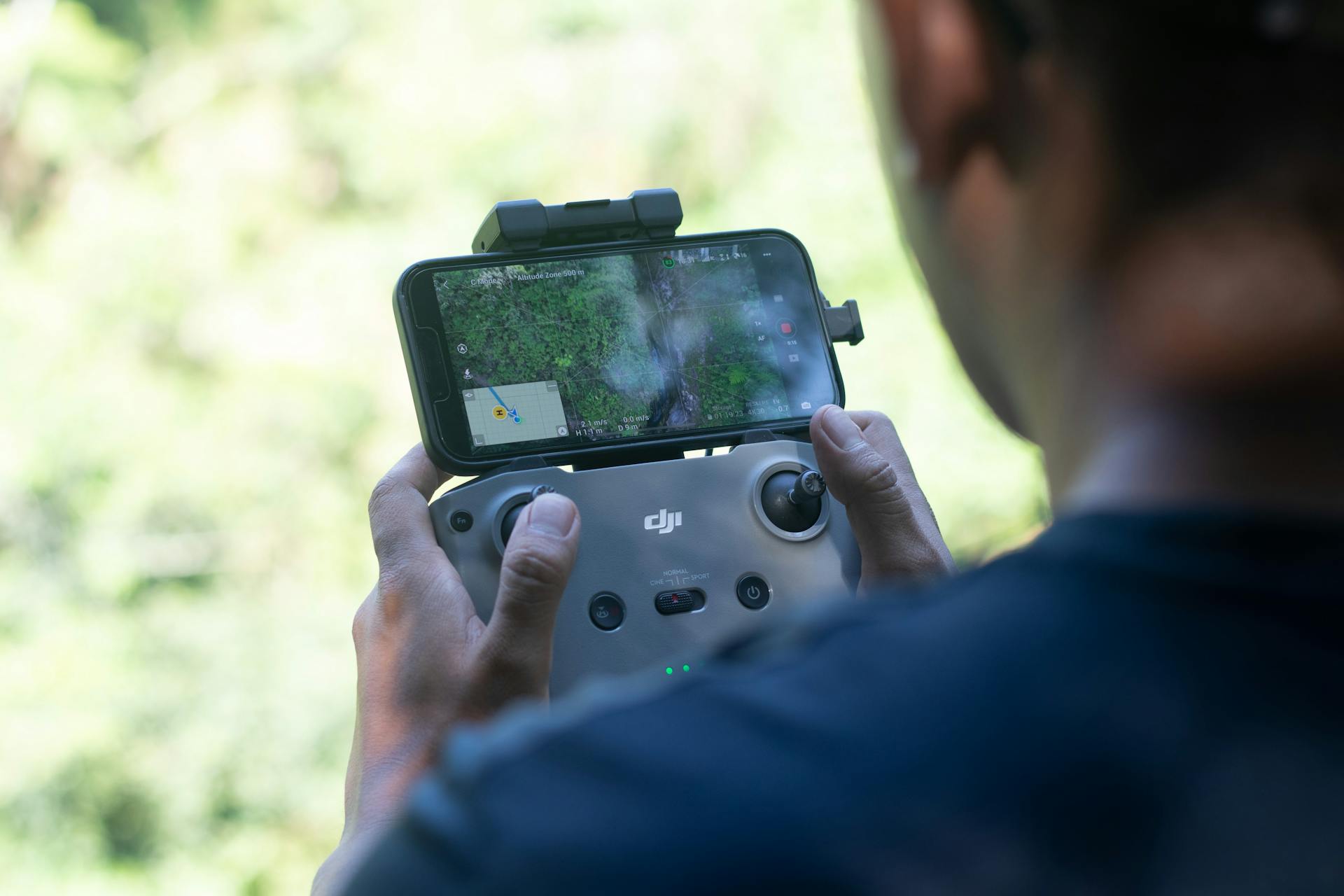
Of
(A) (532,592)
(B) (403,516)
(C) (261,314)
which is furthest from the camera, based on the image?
(C) (261,314)

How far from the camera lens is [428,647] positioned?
78cm

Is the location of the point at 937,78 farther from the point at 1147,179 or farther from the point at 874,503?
the point at 874,503

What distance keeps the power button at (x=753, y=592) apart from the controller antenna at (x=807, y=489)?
0.20 ft

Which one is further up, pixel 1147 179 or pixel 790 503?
pixel 1147 179

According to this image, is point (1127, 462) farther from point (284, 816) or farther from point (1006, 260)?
point (284, 816)

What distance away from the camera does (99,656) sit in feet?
14.4

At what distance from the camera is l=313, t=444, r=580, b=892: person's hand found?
732 millimetres

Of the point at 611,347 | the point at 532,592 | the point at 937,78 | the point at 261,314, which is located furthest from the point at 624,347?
the point at 261,314

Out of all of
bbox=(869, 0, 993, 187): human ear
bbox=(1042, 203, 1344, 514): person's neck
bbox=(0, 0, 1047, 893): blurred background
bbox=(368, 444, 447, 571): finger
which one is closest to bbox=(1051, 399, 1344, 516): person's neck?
bbox=(1042, 203, 1344, 514): person's neck

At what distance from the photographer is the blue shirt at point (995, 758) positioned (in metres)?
0.30

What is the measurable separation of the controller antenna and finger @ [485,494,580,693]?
17cm

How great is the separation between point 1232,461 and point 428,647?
0.55 meters

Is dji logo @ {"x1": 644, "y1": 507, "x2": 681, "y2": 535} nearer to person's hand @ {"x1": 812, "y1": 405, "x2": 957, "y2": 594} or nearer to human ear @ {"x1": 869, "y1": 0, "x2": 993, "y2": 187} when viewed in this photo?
person's hand @ {"x1": 812, "y1": 405, "x2": 957, "y2": 594}

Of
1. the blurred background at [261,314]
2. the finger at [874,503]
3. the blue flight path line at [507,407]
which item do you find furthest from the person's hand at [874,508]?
the blurred background at [261,314]
